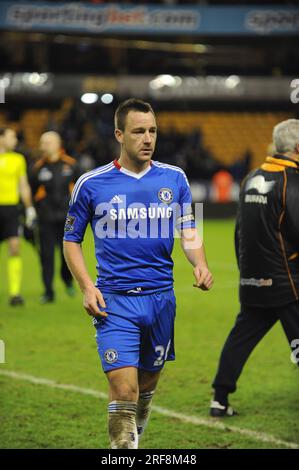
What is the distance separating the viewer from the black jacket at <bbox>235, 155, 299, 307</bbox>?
620 centimetres

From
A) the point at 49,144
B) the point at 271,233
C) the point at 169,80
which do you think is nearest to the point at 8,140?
the point at 49,144

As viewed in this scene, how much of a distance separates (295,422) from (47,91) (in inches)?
1204

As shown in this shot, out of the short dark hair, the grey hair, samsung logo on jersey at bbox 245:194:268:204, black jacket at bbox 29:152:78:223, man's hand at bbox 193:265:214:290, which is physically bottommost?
black jacket at bbox 29:152:78:223

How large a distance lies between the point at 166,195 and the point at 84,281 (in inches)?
27.3

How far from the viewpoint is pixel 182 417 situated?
21.9ft

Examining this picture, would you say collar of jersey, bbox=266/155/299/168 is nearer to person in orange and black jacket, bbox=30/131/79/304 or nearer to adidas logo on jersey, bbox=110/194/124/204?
adidas logo on jersey, bbox=110/194/124/204

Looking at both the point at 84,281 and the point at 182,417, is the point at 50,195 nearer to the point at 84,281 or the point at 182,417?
the point at 182,417

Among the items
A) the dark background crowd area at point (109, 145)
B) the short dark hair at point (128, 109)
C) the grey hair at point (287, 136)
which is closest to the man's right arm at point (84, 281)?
the short dark hair at point (128, 109)

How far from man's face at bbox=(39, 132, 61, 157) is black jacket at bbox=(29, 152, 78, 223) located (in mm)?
131

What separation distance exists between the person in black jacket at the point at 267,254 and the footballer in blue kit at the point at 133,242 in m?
1.36

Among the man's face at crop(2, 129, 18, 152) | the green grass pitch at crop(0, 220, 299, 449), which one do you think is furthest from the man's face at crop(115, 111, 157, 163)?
the man's face at crop(2, 129, 18, 152)

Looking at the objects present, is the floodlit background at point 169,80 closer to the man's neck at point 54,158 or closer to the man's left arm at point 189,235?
the man's neck at point 54,158

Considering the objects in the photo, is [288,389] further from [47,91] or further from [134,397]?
[47,91]
